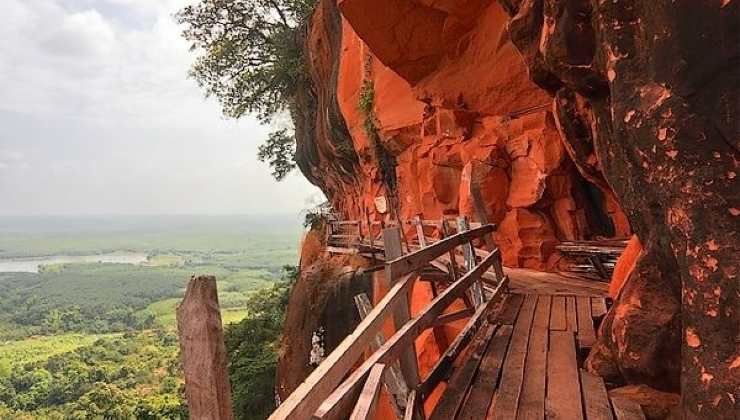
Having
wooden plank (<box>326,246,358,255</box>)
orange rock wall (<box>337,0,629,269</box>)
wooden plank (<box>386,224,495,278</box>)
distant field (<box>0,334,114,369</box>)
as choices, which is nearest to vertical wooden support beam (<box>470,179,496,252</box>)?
wooden plank (<box>386,224,495,278</box>)

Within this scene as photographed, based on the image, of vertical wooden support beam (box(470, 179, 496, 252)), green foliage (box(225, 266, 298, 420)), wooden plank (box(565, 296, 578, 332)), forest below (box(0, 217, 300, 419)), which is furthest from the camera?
forest below (box(0, 217, 300, 419))

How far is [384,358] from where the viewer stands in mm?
2215

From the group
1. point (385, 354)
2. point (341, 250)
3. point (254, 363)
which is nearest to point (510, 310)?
point (385, 354)

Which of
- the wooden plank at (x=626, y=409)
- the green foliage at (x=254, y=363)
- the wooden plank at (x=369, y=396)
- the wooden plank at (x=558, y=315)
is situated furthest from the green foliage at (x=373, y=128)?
the wooden plank at (x=369, y=396)

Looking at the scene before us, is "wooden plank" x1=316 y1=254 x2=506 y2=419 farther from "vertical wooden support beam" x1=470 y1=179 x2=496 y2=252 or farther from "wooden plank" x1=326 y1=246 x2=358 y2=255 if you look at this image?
"wooden plank" x1=326 y1=246 x2=358 y2=255

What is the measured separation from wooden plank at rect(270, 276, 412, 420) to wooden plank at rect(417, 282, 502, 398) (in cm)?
77

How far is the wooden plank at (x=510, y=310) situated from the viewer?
4.53m

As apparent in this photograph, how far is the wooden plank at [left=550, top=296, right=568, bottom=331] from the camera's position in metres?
4.23

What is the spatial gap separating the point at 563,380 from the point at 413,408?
3.79 feet

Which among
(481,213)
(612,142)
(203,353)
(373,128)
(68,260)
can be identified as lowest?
(68,260)

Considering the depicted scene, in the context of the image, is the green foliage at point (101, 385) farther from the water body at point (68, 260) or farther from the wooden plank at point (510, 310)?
the water body at point (68, 260)

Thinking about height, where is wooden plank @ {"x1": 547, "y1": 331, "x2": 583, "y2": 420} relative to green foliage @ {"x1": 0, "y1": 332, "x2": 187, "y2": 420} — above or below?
above

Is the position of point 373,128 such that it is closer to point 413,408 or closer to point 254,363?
point 254,363

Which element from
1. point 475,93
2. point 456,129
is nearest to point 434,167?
point 456,129
